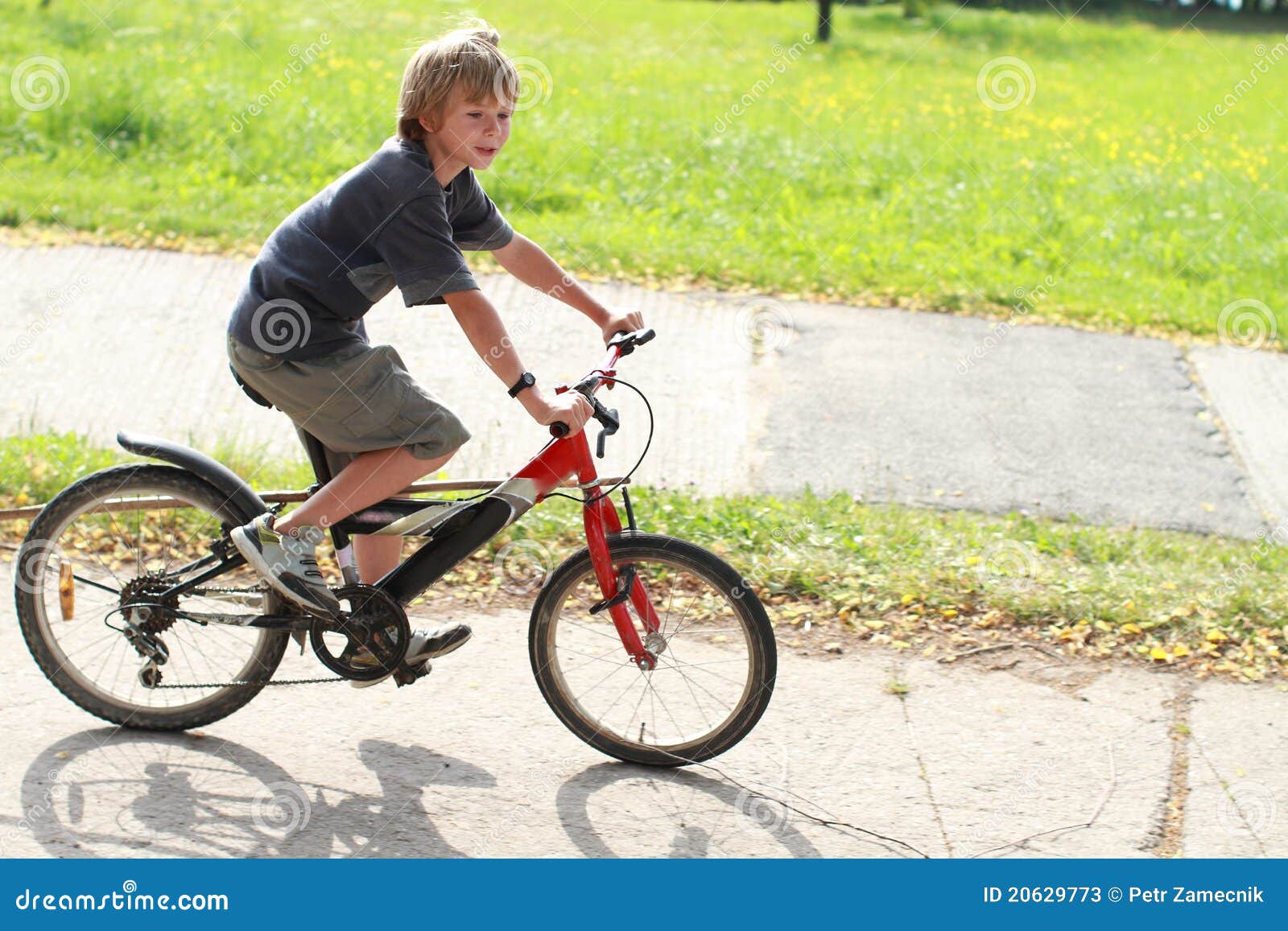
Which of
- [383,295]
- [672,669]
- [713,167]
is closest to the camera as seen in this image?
[383,295]

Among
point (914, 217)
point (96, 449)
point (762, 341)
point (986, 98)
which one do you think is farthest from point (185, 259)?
point (986, 98)

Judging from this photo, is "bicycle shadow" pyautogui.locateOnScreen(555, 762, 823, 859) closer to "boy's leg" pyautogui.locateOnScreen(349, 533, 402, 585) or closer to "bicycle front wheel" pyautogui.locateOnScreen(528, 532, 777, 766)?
"bicycle front wheel" pyautogui.locateOnScreen(528, 532, 777, 766)

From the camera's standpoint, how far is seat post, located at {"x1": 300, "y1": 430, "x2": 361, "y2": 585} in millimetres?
3814

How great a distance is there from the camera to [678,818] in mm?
3775

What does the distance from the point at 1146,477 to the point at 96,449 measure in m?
4.89

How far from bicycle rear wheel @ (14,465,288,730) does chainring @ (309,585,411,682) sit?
0.59 ft

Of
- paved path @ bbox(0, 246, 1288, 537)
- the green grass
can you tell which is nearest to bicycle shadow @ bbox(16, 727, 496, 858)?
the green grass

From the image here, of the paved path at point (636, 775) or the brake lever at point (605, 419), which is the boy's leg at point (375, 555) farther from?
the brake lever at point (605, 419)

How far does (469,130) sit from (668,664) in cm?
177

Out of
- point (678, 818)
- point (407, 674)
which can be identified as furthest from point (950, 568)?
point (407, 674)

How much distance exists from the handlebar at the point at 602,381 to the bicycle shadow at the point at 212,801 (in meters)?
1.08

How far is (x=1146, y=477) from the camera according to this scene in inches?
262

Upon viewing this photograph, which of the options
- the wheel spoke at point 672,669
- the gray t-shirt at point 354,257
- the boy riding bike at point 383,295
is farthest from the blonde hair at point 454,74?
the wheel spoke at point 672,669

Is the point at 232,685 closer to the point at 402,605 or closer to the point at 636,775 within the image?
the point at 402,605
